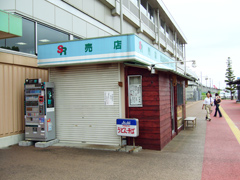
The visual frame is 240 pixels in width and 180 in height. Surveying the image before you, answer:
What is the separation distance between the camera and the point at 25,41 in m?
9.25

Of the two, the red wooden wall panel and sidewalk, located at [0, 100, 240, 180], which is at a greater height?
the red wooden wall panel

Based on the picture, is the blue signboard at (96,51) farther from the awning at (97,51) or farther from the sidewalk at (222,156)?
the sidewalk at (222,156)

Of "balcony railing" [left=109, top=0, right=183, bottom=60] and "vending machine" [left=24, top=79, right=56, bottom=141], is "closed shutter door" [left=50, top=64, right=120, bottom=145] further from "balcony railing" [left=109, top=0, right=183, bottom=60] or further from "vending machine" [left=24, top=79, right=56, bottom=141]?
"balcony railing" [left=109, top=0, right=183, bottom=60]

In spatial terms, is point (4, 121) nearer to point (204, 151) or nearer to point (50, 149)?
point (50, 149)

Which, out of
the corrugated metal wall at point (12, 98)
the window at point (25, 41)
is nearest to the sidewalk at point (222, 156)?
the corrugated metal wall at point (12, 98)

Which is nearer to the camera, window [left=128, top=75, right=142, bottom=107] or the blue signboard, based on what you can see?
the blue signboard

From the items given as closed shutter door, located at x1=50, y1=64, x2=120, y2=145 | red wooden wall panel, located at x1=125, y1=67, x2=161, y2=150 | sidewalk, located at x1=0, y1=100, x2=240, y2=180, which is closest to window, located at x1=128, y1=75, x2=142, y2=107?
red wooden wall panel, located at x1=125, y1=67, x2=161, y2=150

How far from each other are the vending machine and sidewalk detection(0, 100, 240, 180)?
1.97 feet

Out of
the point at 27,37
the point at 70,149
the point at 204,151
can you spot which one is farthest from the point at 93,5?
the point at 204,151

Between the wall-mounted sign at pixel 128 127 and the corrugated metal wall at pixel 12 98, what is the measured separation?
4.03 metres

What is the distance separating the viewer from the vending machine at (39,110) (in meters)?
8.28

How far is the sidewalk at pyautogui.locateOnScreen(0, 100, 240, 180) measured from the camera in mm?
5367

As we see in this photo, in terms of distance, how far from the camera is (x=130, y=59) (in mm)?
7320

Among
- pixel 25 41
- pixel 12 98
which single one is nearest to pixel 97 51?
pixel 25 41
